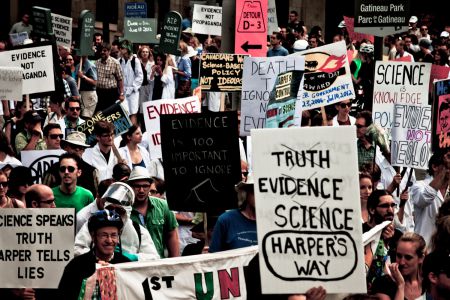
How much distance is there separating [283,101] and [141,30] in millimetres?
14446

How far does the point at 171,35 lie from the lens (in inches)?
929

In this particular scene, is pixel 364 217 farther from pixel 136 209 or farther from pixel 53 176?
pixel 53 176

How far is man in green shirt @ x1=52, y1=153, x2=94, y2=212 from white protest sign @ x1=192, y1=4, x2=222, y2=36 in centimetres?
1360

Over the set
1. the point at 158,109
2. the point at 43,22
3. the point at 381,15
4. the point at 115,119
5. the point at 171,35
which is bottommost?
the point at 115,119

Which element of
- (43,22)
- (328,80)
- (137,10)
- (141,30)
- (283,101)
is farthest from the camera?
(137,10)

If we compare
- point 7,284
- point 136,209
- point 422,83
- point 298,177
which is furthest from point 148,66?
point 298,177

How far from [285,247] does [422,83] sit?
809cm

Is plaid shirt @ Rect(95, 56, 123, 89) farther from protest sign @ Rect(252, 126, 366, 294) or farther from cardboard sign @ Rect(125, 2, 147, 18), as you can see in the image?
protest sign @ Rect(252, 126, 366, 294)

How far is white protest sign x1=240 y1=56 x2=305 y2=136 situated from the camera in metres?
14.6

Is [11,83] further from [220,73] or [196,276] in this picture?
[196,276]

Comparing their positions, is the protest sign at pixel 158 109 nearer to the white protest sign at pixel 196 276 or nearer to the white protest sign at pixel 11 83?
the white protest sign at pixel 11 83

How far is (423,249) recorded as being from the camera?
898 centimetres

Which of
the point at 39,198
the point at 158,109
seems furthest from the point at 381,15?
the point at 39,198

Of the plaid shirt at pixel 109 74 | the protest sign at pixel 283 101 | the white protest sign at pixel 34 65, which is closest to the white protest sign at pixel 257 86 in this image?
the protest sign at pixel 283 101
